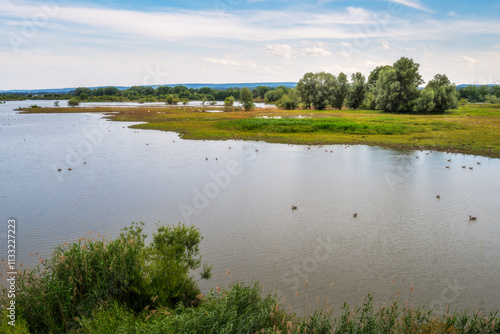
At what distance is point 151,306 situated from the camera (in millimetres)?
8555

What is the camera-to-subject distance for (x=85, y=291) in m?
8.39

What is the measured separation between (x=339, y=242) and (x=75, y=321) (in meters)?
9.20

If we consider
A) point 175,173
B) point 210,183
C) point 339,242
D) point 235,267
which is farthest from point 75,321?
point 175,173

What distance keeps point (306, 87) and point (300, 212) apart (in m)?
87.6

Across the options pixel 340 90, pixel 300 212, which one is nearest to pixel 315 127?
pixel 300 212

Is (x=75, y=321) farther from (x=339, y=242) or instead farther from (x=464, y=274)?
(x=464, y=274)

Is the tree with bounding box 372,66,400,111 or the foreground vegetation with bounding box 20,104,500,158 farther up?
the tree with bounding box 372,66,400,111

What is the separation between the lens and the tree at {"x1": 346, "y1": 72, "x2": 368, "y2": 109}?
9662 cm

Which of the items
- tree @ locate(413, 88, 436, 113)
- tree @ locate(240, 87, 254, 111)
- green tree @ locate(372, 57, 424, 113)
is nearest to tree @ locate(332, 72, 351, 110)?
green tree @ locate(372, 57, 424, 113)

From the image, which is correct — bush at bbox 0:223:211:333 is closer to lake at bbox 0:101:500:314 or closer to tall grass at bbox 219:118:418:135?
lake at bbox 0:101:500:314

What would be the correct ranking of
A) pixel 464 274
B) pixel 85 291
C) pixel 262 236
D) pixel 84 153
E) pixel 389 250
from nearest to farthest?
pixel 85 291, pixel 464 274, pixel 389 250, pixel 262 236, pixel 84 153

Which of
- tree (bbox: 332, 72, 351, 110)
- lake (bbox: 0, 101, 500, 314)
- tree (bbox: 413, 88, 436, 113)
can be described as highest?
tree (bbox: 332, 72, 351, 110)

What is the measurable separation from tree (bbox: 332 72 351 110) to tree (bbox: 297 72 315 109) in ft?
19.8

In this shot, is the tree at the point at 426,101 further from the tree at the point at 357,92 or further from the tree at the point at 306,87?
the tree at the point at 306,87
